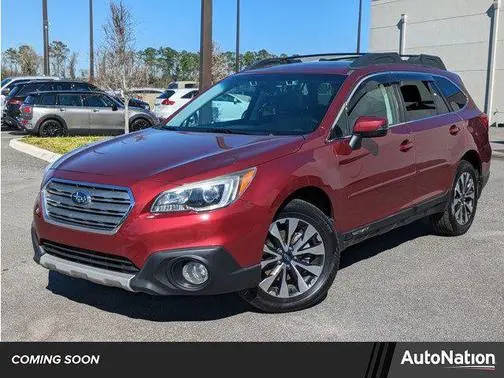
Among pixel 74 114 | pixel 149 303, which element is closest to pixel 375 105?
pixel 149 303

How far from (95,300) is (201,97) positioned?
7.09ft

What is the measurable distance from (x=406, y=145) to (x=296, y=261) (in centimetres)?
167

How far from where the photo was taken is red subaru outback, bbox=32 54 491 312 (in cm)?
378

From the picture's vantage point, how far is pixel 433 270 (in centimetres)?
535

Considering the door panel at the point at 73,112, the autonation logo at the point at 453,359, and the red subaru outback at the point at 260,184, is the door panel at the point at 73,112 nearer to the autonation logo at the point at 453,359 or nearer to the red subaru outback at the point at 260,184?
the red subaru outback at the point at 260,184

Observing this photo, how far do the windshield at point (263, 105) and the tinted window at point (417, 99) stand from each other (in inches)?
33.6

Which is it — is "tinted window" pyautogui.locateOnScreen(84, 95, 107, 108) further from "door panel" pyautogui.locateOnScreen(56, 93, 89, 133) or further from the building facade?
the building facade

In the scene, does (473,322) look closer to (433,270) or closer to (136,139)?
(433,270)

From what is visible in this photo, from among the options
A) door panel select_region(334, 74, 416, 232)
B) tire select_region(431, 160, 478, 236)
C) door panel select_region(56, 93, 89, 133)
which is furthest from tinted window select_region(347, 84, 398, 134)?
door panel select_region(56, 93, 89, 133)

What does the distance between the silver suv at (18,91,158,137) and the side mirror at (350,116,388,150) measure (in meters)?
14.0

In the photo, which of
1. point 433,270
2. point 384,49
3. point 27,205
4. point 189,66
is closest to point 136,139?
point 433,270

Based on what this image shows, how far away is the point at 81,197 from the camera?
3988mm

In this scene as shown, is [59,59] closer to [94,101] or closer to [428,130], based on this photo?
[94,101]

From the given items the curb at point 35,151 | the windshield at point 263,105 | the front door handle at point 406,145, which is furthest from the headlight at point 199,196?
the curb at point 35,151
